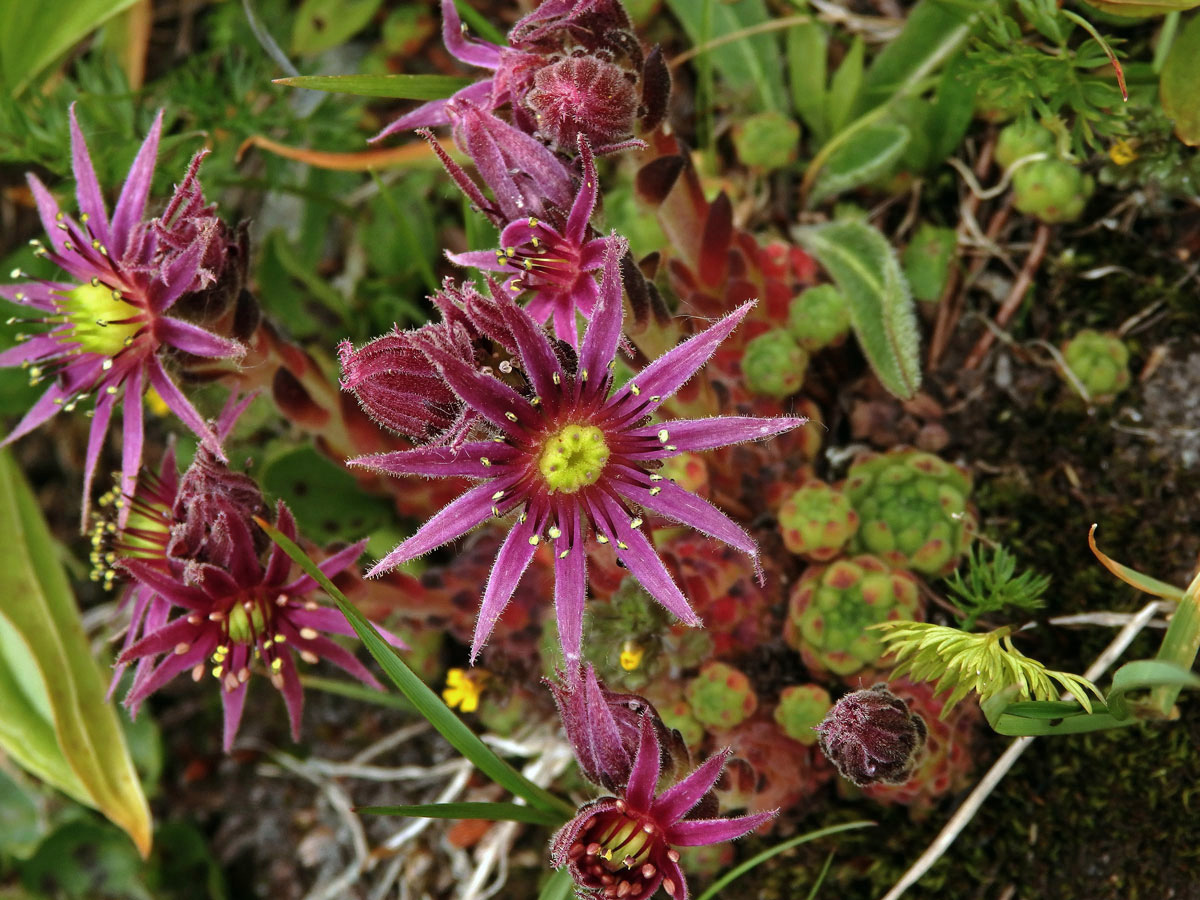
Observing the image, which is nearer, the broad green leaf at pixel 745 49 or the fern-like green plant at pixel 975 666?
the fern-like green plant at pixel 975 666

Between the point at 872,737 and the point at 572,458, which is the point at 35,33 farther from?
the point at 872,737

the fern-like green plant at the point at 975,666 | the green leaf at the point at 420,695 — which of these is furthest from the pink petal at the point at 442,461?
the fern-like green plant at the point at 975,666

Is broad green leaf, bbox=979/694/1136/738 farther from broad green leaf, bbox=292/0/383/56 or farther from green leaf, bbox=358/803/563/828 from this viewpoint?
broad green leaf, bbox=292/0/383/56

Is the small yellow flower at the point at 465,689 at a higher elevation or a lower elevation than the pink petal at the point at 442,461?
lower

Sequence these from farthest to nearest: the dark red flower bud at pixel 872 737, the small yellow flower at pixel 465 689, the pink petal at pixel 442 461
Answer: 1. the small yellow flower at pixel 465 689
2. the dark red flower bud at pixel 872 737
3. the pink petal at pixel 442 461

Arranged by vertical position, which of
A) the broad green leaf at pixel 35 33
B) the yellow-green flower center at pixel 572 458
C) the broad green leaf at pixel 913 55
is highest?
the broad green leaf at pixel 35 33

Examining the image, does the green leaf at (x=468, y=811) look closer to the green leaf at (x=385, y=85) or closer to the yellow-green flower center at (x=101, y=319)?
the yellow-green flower center at (x=101, y=319)

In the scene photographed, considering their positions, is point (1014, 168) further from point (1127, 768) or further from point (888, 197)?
point (1127, 768)

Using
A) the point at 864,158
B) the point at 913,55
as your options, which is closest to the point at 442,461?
the point at 864,158
